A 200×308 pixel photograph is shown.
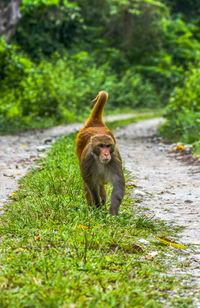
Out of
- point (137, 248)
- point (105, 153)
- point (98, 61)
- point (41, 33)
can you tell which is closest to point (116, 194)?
point (105, 153)

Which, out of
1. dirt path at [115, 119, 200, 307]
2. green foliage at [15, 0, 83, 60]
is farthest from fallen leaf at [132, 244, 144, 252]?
green foliage at [15, 0, 83, 60]

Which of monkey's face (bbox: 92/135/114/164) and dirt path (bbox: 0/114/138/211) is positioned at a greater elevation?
monkey's face (bbox: 92/135/114/164)

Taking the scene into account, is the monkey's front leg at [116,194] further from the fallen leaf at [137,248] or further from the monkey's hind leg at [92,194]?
the fallen leaf at [137,248]

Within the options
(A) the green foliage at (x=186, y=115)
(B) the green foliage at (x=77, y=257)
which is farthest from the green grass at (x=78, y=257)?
(A) the green foliage at (x=186, y=115)

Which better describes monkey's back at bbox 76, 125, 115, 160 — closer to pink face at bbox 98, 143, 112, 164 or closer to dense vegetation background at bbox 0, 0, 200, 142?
pink face at bbox 98, 143, 112, 164

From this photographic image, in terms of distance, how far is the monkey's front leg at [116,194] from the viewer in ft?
14.3

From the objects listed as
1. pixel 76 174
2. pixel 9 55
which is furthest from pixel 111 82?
pixel 76 174

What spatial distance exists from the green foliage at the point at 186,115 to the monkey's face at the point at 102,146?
6105mm

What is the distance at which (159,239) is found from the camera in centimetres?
400

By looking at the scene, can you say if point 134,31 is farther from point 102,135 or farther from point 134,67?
point 102,135

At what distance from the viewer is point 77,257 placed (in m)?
3.21

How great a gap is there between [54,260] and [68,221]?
99 cm

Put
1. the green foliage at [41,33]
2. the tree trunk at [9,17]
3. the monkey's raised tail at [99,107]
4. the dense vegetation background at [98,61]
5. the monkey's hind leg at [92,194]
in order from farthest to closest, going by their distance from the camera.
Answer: the green foliage at [41,33]
the tree trunk at [9,17]
the dense vegetation background at [98,61]
the monkey's raised tail at [99,107]
the monkey's hind leg at [92,194]

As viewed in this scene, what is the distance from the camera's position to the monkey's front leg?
436cm
